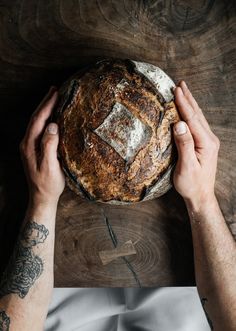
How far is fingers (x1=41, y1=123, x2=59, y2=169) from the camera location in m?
1.39

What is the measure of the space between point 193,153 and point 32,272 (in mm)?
667

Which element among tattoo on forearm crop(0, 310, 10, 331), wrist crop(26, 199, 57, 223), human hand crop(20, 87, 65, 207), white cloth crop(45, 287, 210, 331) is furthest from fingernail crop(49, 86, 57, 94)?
white cloth crop(45, 287, 210, 331)

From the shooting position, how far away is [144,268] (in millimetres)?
1662

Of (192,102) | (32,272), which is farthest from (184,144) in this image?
(32,272)

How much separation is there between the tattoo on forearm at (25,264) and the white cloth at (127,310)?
402 millimetres

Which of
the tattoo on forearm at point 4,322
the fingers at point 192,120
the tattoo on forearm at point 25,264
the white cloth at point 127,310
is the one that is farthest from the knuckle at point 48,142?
the white cloth at point 127,310

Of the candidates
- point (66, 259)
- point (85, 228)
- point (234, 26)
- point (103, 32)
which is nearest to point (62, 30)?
point (103, 32)

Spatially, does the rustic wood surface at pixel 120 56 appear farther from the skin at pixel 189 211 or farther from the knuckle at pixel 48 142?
the knuckle at pixel 48 142

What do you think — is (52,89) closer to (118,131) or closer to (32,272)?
(118,131)

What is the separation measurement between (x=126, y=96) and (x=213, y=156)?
0.35 metres

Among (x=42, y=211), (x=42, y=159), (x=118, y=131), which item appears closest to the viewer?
(x=118, y=131)

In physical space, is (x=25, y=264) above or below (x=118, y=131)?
below

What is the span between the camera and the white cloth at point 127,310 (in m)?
1.85

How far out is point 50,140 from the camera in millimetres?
1393
